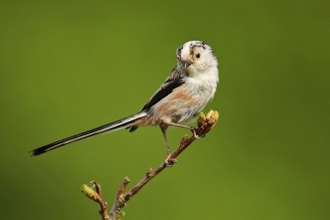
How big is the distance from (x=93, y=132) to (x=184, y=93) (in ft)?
1.21

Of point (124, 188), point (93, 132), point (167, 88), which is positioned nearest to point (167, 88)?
point (167, 88)

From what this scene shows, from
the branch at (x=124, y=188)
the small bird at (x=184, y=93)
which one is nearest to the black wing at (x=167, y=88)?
the small bird at (x=184, y=93)

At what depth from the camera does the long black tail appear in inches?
67.0

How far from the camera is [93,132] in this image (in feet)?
6.37

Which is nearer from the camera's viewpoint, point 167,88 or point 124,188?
point 124,188

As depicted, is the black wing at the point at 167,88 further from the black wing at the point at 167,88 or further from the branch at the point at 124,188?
the branch at the point at 124,188

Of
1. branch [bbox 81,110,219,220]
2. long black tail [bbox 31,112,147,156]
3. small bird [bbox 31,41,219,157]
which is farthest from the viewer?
small bird [bbox 31,41,219,157]

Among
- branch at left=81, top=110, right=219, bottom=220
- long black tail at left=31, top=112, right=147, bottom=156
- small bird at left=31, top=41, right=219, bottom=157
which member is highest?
small bird at left=31, top=41, right=219, bottom=157

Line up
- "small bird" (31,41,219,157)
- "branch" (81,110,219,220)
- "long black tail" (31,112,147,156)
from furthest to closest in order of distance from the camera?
"small bird" (31,41,219,157), "long black tail" (31,112,147,156), "branch" (81,110,219,220)

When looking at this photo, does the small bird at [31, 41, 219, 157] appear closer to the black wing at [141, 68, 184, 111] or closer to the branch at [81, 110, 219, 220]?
the black wing at [141, 68, 184, 111]

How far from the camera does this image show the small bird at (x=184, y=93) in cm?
213

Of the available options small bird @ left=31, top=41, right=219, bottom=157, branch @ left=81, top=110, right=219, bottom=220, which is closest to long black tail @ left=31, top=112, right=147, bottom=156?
small bird @ left=31, top=41, right=219, bottom=157

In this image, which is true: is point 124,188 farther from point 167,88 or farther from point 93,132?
point 167,88

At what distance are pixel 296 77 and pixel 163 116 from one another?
57.5 inches
